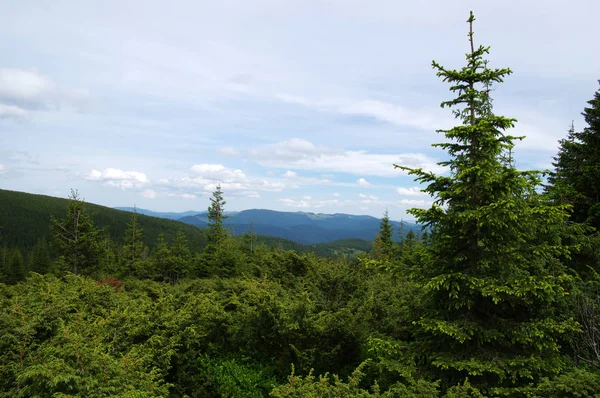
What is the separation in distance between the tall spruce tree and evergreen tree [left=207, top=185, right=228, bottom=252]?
28941 mm

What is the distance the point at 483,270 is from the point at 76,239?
3151 centimetres

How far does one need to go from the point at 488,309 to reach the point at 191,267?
30347 millimetres

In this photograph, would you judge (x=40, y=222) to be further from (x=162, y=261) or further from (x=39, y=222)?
(x=162, y=261)

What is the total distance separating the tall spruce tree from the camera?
6.90m

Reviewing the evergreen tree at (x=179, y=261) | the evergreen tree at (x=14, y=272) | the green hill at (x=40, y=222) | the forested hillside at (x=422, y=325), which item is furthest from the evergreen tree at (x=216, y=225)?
the green hill at (x=40, y=222)

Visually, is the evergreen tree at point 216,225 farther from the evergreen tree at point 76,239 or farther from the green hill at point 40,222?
the green hill at point 40,222

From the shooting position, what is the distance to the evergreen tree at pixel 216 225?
35594 mm

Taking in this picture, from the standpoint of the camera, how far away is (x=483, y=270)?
7.66 m

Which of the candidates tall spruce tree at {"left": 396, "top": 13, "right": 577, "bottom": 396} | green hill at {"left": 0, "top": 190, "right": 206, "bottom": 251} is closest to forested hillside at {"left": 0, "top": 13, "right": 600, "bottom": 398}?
tall spruce tree at {"left": 396, "top": 13, "right": 577, "bottom": 396}

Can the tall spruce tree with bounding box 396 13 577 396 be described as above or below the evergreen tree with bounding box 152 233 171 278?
above

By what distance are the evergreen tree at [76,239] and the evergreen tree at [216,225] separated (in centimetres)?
1048

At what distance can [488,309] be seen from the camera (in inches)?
315

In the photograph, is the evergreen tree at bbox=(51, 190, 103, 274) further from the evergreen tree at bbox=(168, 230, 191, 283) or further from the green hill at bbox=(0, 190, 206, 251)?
the green hill at bbox=(0, 190, 206, 251)

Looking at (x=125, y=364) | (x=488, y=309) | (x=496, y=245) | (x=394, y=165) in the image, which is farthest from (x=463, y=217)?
(x=125, y=364)
